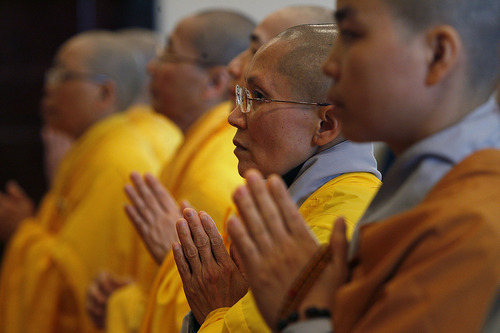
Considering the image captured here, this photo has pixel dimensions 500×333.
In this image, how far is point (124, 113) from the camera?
12.9ft

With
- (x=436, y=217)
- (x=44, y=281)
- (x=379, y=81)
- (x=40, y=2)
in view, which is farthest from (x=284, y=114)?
(x=40, y=2)

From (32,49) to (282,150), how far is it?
4.64 metres

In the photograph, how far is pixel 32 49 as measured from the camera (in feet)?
19.0

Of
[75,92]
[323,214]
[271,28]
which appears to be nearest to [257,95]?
[323,214]

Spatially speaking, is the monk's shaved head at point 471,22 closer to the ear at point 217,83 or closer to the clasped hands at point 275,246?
the clasped hands at point 275,246

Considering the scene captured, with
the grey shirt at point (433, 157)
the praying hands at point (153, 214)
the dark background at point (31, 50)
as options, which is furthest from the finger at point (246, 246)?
the dark background at point (31, 50)

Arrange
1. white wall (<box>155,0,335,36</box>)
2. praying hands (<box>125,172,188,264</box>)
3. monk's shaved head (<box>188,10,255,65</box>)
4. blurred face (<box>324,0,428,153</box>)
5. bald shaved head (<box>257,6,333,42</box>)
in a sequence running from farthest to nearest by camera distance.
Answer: white wall (<box>155,0,335,36</box>), monk's shaved head (<box>188,10,255,65</box>), bald shaved head (<box>257,6,333,42</box>), praying hands (<box>125,172,188,264</box>), blurred face (<box>324,0,428,153</box>)

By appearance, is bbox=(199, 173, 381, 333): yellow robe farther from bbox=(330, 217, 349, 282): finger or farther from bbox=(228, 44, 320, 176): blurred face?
bbox=(330, 217, 349, 282): finger

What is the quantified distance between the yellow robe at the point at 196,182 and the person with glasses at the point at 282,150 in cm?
48

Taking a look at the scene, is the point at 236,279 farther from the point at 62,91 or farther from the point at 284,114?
the point at 62,91

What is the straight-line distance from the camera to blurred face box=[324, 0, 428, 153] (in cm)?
102

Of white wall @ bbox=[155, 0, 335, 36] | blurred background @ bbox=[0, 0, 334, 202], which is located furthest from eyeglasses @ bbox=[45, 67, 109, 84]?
blurred background @ bbox=[0, 0, 334, 202]

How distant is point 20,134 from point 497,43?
207 inches

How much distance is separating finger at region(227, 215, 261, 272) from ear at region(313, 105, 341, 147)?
0.47m
